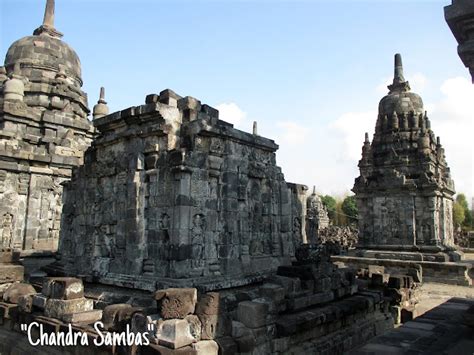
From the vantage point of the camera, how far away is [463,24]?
452 centimetres

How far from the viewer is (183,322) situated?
4707 mm

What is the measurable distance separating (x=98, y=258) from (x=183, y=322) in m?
3.79

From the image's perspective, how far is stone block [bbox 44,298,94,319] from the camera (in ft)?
19.7

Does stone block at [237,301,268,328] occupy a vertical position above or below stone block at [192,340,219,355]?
above

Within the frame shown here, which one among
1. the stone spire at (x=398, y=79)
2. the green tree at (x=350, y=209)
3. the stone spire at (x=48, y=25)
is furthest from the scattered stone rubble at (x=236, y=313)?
the green tree at (x=350, y=209)

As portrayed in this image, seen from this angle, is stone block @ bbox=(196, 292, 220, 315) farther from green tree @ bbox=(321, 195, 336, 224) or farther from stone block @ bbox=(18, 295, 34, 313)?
green tree @ bbox=(321, 195, 336, 224)

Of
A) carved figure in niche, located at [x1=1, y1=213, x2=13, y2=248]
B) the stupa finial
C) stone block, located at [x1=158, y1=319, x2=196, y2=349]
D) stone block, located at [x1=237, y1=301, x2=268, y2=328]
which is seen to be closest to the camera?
stone block, located at [x1=158, y1=319, x2=196, y2=349]

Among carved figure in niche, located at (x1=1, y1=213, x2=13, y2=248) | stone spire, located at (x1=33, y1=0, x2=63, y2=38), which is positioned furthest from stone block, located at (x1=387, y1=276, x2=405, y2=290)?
stone spire, located at (x1=33, y1=0, x2=63, y2=38)

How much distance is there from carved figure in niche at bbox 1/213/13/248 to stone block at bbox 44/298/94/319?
28.8 feet

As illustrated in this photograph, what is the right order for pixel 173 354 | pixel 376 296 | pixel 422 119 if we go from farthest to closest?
1. pixel 422 119
2. pixel 376 296
3. pixel 173 354

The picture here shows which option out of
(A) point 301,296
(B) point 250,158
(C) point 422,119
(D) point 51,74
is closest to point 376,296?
(A) point 301,296

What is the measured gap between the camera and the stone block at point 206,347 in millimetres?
4574

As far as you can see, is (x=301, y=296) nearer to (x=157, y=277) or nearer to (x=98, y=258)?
(x=157, y=277)

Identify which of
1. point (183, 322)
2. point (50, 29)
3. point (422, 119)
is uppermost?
point (50, 29)
